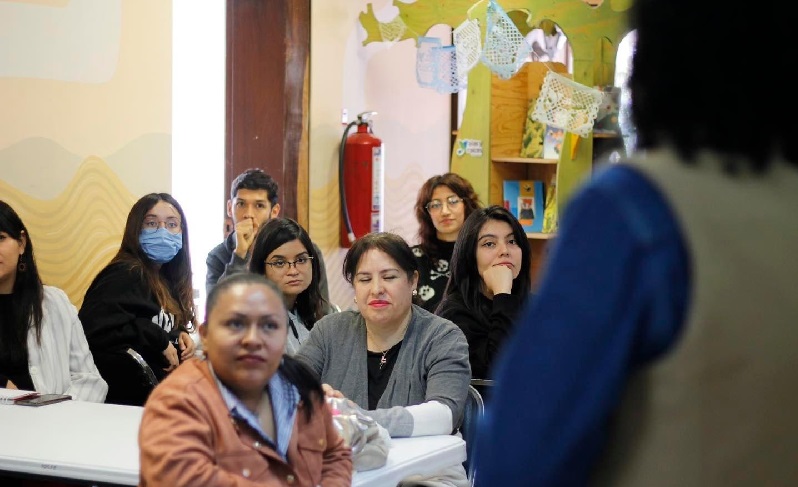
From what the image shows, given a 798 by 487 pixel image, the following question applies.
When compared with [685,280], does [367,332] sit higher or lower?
lower

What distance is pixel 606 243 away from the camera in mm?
780

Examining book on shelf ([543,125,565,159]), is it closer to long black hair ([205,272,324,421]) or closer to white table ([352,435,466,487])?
white table ([352,435,466,487])

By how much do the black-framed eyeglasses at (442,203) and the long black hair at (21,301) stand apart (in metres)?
2.07

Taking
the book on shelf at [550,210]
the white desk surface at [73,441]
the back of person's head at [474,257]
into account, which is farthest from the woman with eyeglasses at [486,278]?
the book on shelf at [550,210]

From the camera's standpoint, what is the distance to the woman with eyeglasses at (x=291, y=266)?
405 centimetres

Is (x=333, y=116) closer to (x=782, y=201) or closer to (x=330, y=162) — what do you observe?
(x=330, y=162)

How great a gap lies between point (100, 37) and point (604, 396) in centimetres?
427

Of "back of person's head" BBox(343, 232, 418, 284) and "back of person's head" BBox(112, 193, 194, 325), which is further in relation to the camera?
"back of person's head" BBox(112, 193, 194, 325)

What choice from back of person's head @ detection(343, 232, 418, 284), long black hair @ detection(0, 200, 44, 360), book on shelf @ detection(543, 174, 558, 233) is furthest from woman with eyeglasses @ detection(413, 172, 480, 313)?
long black hair @ detection(0, 200, 44, 360)

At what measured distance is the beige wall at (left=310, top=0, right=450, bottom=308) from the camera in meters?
6.13

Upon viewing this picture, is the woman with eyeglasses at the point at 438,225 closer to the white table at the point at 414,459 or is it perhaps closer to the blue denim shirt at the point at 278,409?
the white table at the point at 414,459

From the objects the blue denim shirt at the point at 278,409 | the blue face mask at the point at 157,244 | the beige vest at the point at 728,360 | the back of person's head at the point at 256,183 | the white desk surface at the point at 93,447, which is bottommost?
the white desk surface at the point at 93,447

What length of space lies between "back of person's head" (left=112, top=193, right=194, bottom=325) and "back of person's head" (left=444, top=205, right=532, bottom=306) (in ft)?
3.57

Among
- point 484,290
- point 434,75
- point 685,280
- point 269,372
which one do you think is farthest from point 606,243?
point 434,75
